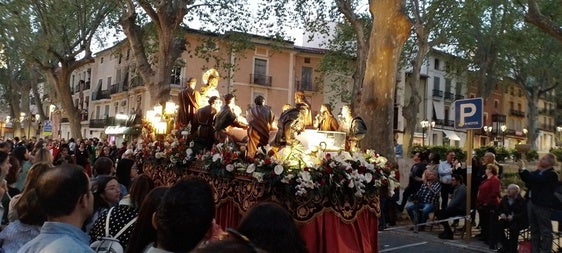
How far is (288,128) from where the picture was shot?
733 centimetres

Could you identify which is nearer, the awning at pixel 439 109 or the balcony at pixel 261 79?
the balcony at pixel 261 79

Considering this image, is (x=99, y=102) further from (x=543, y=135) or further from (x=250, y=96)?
(x=543, y=135)

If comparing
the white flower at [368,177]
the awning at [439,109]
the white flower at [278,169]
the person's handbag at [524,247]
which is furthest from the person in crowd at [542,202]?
the awning at [439,109]

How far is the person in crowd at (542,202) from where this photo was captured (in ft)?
26.0

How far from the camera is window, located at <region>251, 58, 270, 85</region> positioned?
40.9 meters

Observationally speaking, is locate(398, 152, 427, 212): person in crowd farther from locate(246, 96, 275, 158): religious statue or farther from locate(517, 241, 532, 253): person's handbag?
locate(246, 96, 275, 158): religious statue

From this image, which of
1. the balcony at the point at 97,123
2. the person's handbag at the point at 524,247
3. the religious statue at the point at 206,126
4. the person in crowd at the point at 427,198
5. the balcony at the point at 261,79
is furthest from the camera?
the balcony at the point at 97,123

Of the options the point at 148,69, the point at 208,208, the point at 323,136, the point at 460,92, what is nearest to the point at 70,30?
the point at 148,69

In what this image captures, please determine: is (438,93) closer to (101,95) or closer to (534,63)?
(534,63)

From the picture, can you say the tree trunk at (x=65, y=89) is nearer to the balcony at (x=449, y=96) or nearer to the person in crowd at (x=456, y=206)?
the person in crowd at (x=456, y=206)

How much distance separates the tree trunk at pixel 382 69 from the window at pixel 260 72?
96.6 ft

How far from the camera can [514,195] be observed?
28.7 feet

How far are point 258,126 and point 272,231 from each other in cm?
582

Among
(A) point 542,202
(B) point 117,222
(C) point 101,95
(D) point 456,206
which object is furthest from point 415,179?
(C) point 101,95
